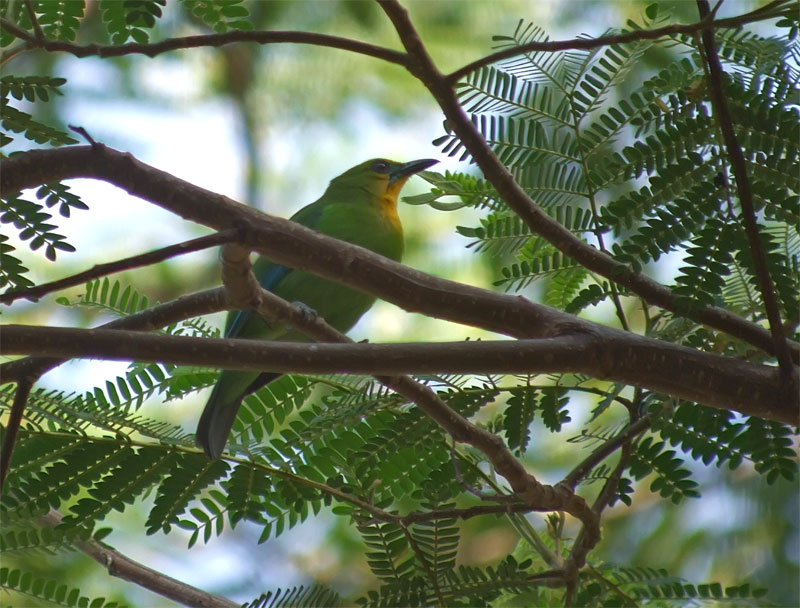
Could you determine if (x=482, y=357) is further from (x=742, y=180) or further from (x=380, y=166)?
(x=380, y=166)

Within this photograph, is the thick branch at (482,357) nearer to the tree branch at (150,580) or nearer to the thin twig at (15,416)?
the thin twig at (15,416)

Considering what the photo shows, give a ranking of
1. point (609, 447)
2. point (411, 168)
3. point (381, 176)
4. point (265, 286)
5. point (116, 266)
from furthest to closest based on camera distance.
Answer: point (381, 176)
point (411, 168)
point (265, 286)
point (609, 447)
point (116, 266)

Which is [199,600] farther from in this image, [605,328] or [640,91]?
[640,91]

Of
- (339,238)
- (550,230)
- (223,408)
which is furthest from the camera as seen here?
(339,238)

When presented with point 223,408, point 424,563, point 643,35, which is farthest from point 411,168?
point 643,35

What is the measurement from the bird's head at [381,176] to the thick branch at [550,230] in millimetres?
2527

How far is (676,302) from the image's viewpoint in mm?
2229

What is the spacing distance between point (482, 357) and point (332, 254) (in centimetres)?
42

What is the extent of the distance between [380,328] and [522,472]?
5385mm

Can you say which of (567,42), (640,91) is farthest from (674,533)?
(567,42)

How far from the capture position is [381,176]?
495 cm

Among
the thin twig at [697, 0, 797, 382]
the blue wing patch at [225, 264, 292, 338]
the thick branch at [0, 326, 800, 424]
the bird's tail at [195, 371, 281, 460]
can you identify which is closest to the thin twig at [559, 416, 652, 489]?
the thick branch at [0, 326, 800, 424]

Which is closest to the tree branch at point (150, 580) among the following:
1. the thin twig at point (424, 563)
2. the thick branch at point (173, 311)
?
the thin twig at point (424, 563)

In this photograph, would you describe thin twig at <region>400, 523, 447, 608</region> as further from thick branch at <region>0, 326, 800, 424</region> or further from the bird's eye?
the bird's eye
